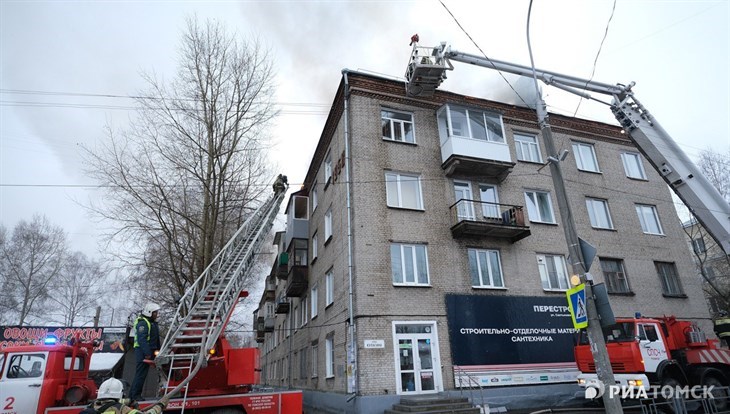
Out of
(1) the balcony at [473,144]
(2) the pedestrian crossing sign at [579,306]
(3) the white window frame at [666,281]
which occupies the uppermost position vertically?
(1) the balcony at [473,144]

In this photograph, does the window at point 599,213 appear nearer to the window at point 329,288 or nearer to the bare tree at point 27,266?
the window at point 329,288

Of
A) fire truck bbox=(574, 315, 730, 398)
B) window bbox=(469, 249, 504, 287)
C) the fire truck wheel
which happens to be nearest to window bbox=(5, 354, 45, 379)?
window bbox=(469, 249, 504, 287)

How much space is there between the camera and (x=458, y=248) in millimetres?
17047

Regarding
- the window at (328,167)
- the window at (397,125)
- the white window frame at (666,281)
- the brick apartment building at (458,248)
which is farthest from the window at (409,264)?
the white window frame at (666,281)

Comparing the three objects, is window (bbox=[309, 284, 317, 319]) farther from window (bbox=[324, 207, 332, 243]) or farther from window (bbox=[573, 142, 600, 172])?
window (bbox=[573, 142, 600, 172])

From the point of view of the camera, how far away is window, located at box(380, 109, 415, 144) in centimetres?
1859

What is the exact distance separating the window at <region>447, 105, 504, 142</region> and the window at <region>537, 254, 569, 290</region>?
5.94 meters

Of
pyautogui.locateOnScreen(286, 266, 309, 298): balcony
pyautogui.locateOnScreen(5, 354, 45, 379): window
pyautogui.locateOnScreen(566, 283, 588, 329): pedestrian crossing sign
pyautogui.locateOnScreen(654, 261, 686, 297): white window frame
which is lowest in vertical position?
pyautogui.locateOnScreen(5, 354, 45, 379): window

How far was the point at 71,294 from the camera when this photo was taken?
4281cm

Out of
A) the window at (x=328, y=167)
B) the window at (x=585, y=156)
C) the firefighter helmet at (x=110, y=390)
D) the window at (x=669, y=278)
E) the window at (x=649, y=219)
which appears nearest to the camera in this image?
the firefighter helmet at (x=110, y=390)

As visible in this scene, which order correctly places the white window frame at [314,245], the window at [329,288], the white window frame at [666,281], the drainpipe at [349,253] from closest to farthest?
1. the drainpipe at [349,253]
2. the window at [329,288]
3. the white window frame at [666,281]
4. the white window frame at [314,245]

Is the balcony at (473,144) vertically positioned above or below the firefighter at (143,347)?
above

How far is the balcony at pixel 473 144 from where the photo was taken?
17906 millimetres

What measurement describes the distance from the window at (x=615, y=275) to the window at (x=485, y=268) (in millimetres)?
6048
